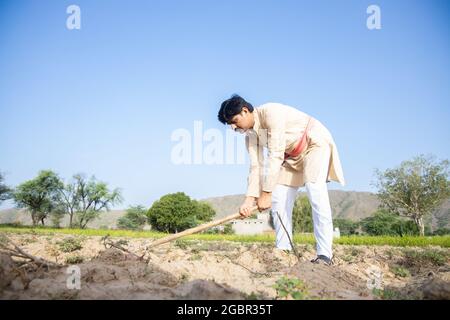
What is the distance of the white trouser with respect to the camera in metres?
4.29

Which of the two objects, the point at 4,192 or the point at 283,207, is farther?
the point at 4,192

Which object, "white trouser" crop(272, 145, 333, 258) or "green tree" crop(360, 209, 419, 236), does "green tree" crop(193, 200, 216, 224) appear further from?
"white trouser" crop(272, 145, 333, 258)

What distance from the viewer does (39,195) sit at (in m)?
51.8

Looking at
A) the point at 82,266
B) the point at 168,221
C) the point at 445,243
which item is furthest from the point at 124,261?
the point at 168,221

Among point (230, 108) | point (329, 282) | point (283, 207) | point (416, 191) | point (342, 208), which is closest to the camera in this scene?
point (329, 282)

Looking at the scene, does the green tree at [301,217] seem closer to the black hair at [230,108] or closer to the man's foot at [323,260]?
the man's foot at [323,260]

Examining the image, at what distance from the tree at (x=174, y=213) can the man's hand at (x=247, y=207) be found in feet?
177

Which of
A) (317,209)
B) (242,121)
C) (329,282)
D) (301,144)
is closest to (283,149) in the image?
(301,144)

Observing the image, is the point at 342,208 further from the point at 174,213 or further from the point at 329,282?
the point at 329,282

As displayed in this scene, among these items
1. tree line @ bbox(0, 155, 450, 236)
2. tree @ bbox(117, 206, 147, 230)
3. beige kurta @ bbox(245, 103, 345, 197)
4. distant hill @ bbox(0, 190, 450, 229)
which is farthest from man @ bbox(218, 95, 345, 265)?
distant hill @ bbox(0, 190, 450, 229)

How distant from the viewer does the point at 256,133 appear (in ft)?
15.6

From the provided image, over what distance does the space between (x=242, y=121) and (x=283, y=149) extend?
Result: 0.62m
